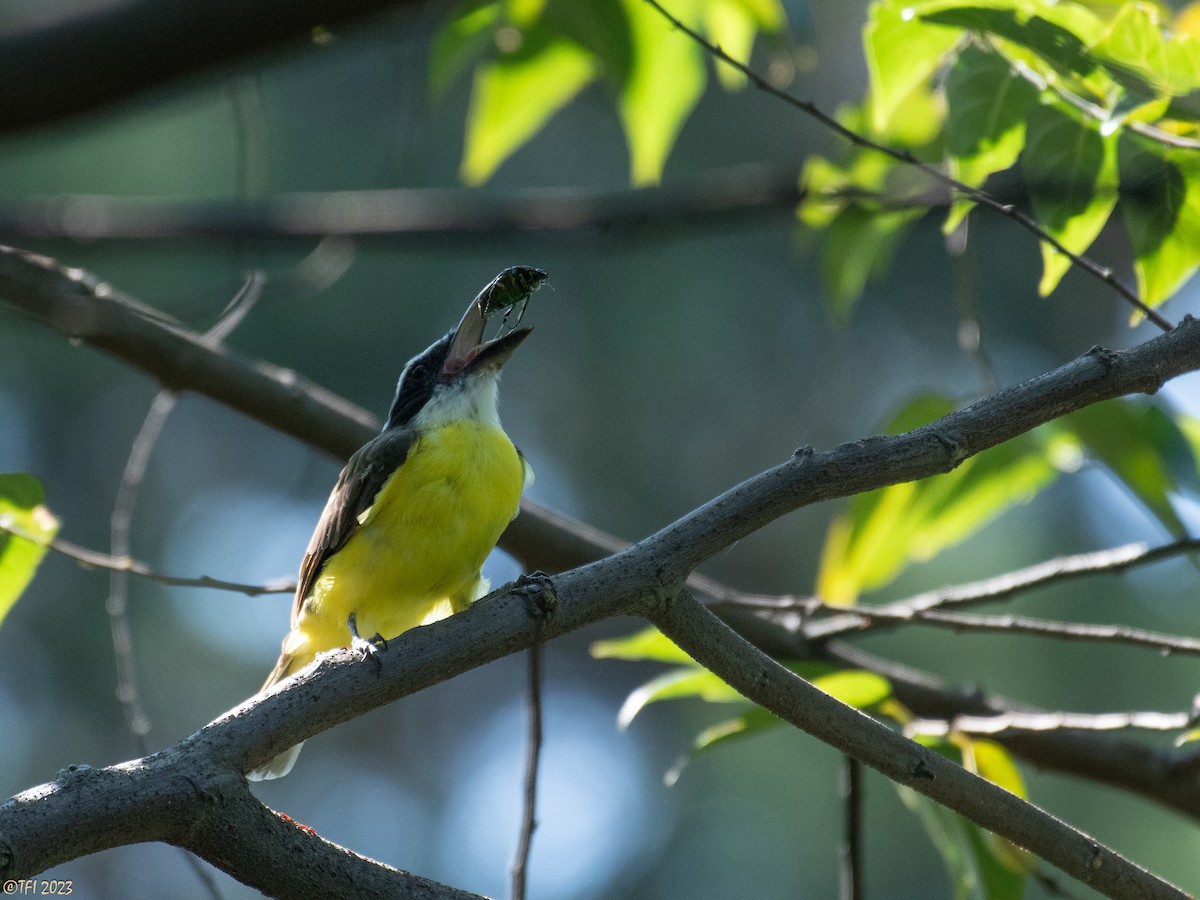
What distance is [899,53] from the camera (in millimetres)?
2799

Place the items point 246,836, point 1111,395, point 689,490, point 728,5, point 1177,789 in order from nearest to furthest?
point 246,836 → point 1111,395 → point 1177,789 → point 728,5 → point 689,490

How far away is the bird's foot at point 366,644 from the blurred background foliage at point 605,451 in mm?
10800

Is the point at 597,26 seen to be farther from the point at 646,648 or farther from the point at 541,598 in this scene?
the point at 541,598

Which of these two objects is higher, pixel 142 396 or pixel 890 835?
pixel 142 396

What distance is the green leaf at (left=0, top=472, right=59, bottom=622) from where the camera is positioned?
262cm

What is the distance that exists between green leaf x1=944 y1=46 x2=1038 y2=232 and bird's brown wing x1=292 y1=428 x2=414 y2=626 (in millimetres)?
1832

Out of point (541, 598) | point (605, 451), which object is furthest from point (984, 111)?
point (605, 451)

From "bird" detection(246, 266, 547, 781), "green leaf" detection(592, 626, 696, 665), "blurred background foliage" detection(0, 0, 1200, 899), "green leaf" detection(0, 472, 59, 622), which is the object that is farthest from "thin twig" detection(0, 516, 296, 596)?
"blurred background foliage" detection(0, 0, 1200, 899)

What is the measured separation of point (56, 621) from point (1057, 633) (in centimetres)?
1694

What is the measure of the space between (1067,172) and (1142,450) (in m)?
1.07

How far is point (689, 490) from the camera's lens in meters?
18.5

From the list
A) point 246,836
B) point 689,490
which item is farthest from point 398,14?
point 689,490

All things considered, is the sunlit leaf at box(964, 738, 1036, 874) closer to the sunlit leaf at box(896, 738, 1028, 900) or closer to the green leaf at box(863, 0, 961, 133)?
the sunlit leaf at box(896, 738, 1028, 900)

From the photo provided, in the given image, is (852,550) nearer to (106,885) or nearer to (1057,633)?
(1057,633)
